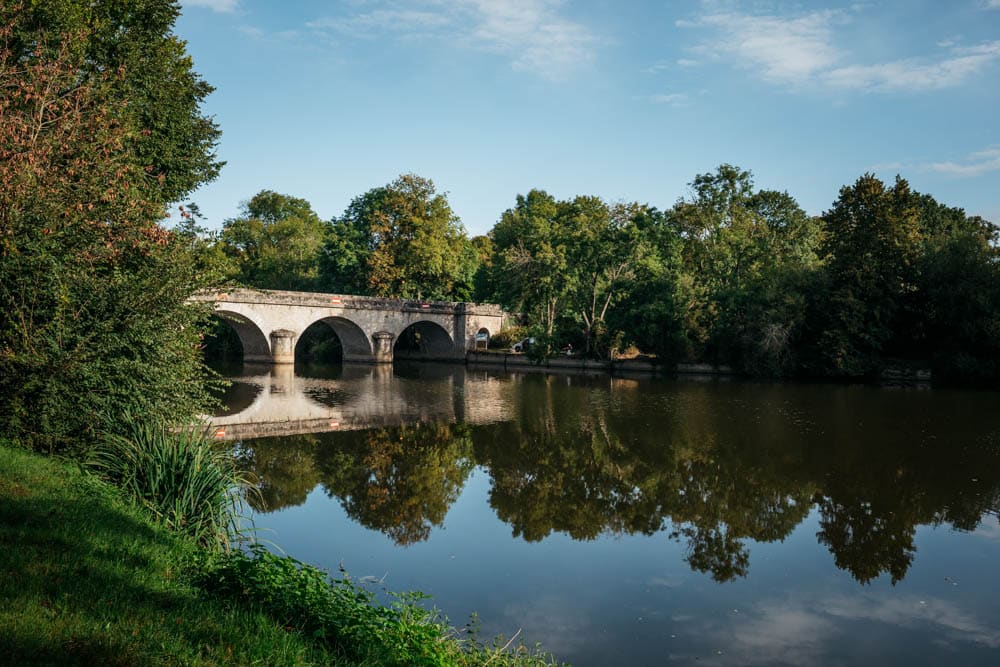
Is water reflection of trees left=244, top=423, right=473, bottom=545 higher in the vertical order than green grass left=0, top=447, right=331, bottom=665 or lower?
lower

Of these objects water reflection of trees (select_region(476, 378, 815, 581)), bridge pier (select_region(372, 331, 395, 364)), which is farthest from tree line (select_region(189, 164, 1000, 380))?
water reflection of trees (select_region(476, 378, 815, 581))

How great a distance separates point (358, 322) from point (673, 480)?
33.9 meters

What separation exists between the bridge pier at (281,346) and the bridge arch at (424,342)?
8542 mm

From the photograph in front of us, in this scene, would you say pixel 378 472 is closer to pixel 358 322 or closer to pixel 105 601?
pixel 105 601

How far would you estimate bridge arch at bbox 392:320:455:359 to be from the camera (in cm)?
4916

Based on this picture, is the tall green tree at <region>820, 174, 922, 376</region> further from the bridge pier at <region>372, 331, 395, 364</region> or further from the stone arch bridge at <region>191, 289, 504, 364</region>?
the bridge pier at <region>372, 331, 395, 364</region>

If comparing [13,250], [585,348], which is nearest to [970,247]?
[585,348]

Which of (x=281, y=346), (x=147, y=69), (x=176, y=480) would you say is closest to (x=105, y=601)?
(x=176, y=480)

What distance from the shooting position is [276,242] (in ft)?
192

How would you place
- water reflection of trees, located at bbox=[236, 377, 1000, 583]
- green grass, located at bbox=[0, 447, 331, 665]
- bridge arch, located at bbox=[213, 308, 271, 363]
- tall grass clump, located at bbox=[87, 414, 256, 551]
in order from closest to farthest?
1. green grass, located at bbox=[0, 447, 331, 665]
2. tall grass clump, located at bbox=[87, 414, 256, 551]
3. water reflection of trees, located at bbox=[236, 377, 1000, 583]
4. bridge arch, located at bbox=[213, 308, 271, 363]

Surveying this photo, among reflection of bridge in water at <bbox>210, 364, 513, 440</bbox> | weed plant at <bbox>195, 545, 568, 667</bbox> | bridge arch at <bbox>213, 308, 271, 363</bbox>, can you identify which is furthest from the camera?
bridge arch at <bbox>213, 308, 271, 363</bbox>

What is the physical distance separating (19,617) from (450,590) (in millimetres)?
4687

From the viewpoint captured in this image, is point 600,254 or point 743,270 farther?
point 743,270

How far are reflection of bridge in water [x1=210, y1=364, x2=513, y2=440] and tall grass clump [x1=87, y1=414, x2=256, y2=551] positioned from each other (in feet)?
13.4
